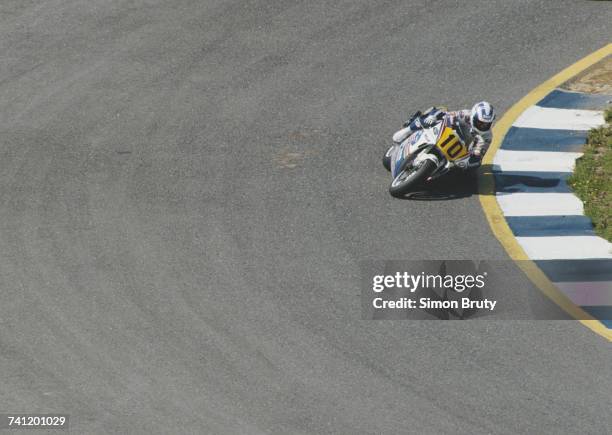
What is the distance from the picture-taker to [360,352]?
1207 centimetres

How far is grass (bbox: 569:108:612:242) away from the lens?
1468cm

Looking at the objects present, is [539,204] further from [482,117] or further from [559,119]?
[559,119]

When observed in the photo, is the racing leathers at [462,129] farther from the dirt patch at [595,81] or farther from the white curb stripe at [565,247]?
the dirt patch at [595,81]

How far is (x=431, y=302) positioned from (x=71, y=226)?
4.59 metres

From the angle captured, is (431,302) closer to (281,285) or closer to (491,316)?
(491,316)

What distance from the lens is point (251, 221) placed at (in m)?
14.4

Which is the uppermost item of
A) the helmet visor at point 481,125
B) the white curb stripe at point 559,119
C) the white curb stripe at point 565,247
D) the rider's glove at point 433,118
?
the rider's glove at point 433,118

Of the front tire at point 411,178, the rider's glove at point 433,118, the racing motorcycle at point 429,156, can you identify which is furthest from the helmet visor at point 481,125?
the front tire at point 411,178

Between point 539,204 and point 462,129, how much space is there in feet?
4.65

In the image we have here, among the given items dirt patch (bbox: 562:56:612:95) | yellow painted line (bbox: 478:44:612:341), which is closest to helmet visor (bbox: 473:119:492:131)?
yellow painted line (bbox: 478:44:612:341)

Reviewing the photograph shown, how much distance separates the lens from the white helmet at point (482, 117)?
14.9 m

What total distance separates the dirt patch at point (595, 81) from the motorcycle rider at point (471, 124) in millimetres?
3353

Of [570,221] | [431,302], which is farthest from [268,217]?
[570,221]

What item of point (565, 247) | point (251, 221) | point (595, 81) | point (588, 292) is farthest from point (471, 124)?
point (595, 81)
